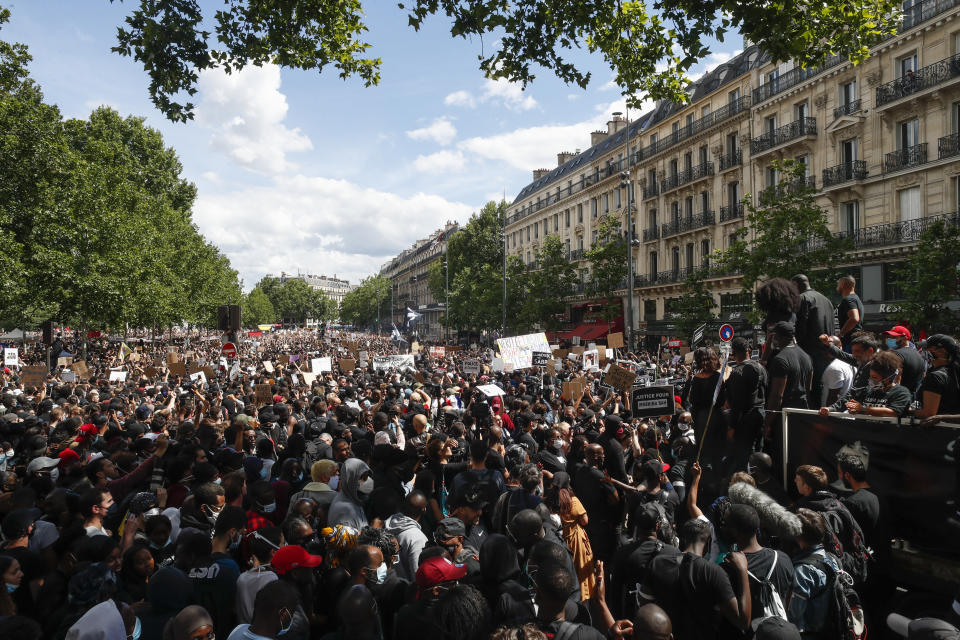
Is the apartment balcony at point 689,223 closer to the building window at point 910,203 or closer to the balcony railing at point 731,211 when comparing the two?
the balcony railing at point 731,211

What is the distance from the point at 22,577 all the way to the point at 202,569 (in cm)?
127

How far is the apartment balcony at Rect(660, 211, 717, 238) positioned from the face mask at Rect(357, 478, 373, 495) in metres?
33.9

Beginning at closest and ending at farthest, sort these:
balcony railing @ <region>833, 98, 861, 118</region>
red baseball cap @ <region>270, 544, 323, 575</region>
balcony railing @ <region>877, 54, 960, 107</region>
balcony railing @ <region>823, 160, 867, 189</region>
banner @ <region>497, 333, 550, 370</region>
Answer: red baseball cap @ <region>270, 544, 323, 575</region> → banner @ <region>497, 333, 550, 370</region> → balcony railing @ <region>877, 54, 960, 107</region> → balcony railing @ <region>823, 160, 867, 189</region> → balcony railing @ <region>833, 98, 861, 118</region>

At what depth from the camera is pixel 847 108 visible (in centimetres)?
2659

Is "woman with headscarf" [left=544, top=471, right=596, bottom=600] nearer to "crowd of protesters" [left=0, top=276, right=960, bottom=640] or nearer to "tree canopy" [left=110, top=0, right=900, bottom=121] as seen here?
"crowd of protesters" [left=0, top=276, right=960, bottom=640]

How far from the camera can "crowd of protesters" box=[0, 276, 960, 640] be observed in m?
3.22

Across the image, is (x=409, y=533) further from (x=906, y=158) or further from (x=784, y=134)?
(x=784, y=134)

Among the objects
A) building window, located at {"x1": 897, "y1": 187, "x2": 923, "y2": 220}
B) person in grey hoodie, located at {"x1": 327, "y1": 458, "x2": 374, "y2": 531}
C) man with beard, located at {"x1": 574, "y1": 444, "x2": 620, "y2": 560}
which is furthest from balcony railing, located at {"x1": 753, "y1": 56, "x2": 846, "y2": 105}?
person in grey hoodie, located at {"x1": 327, "y1": 458, "x2": 374, "y2": 531}

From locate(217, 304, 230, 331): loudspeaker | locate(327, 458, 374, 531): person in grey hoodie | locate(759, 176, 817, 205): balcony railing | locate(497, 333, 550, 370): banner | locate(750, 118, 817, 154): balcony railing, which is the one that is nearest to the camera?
locate(327, 458, 374, 531): person in grey hoodie

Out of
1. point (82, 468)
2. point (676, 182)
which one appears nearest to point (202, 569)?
point (82, 468)

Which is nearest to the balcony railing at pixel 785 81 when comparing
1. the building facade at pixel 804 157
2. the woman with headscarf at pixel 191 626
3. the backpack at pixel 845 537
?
the building facade at pixel 804 157

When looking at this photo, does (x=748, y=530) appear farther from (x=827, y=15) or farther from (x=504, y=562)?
(x=827, y=15)

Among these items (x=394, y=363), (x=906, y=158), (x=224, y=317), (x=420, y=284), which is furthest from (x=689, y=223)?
(x=420, y=284)

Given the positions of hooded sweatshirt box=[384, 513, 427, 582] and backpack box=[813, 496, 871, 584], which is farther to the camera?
hooded sweatshirt box=[384, 513, 427, 582]
